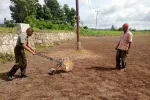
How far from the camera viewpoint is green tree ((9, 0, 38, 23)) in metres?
41.6

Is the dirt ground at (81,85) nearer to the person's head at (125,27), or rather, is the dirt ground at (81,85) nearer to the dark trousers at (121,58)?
the dark trousers at (121,58)

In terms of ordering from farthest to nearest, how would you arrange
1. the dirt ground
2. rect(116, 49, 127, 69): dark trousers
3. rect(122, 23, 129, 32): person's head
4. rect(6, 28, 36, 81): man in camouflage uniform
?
rect(116, 49, 127, 69): dark trousers, rect(122, 23, 129, 32): person's head, rect(6, 28, 36, 81): man in camouflage uniform, the dirt ground

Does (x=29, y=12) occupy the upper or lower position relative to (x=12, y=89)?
upper

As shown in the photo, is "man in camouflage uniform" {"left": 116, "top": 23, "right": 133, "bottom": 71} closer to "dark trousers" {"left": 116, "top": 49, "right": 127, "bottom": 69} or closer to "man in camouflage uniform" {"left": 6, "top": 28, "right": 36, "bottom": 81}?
"dark trousers" {"left": 116, "top": 49, "right": 127, "bottom": 69}

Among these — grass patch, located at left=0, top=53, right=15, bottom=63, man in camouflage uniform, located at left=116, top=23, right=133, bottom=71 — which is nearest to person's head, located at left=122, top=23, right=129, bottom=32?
man in camouflage uniform, located at left=116, top=23, right=133, bottom=71

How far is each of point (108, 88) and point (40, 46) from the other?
1318 cm

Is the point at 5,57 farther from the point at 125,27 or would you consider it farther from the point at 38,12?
the point at 38,12

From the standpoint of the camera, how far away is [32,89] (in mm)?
6926

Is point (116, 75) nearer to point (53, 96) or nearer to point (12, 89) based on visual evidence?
point (53, 96)

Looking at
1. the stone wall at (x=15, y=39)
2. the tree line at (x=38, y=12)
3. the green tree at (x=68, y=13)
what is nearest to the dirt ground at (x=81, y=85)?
the stone wall at (x=15, y=39)

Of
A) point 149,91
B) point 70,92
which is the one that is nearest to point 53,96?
point 70,92

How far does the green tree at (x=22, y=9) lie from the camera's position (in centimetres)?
4162

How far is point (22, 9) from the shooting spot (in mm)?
42406

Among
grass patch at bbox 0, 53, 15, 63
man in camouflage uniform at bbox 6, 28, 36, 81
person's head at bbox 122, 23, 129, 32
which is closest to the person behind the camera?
man in camouflage uniform at bbox 6, 28, 36, 81
